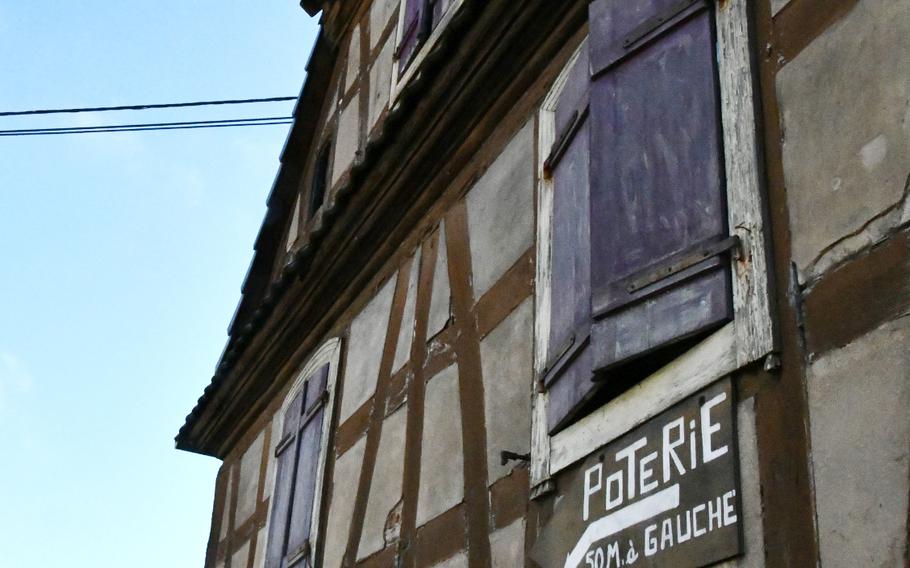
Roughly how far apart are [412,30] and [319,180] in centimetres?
174

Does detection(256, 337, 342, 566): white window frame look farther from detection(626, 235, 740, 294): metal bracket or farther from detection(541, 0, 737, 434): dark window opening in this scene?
detection(626, 235, 740, 294): metal bracket

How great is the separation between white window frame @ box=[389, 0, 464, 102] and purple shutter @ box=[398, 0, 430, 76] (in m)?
0.04

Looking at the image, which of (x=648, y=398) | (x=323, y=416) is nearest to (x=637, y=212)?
(x=648, y=398)

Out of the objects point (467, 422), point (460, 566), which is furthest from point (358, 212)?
point (460, 566)

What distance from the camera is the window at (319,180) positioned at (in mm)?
8266

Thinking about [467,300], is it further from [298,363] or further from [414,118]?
[298,363]

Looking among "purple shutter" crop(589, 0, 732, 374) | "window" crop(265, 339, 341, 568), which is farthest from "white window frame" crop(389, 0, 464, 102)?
"purple shutter" crop(589, 0, 732, 374)

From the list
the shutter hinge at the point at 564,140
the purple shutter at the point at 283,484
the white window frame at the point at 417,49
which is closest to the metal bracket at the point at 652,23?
the shutter hinge at the point at 564,140

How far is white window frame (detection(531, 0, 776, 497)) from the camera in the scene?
298cm

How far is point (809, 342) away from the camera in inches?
109

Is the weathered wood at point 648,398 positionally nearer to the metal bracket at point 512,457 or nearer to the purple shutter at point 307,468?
the metal bracket at point 512,457

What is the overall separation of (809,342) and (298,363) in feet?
15.5

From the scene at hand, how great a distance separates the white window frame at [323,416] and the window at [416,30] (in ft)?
5.52

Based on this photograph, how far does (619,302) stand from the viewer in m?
3.49
